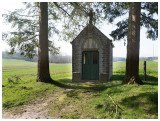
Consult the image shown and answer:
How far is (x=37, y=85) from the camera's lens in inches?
341

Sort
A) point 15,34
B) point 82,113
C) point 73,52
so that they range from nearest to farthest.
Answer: point 82,113 → point 15,34 → point 73,52

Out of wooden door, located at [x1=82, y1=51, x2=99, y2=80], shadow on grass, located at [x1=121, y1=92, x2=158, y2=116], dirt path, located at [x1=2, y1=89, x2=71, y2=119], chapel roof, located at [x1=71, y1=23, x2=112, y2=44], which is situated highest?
chapel roof, located at [x1=71, y1=23, x2=112, y2=44]

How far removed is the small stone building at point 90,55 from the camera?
11.6 metres

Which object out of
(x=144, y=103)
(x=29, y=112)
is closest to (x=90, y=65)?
(x=144, y=103)

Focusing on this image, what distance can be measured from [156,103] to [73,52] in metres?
8.75

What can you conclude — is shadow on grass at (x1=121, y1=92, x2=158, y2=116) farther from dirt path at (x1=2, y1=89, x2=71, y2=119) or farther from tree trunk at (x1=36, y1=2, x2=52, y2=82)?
tree trunk at (x1=36, y1=2, x2=52, y2=82)

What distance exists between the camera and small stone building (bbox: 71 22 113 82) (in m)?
11.6

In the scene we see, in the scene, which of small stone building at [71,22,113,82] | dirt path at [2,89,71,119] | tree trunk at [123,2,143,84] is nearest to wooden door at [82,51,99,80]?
small stone building at [71,22,113,82]

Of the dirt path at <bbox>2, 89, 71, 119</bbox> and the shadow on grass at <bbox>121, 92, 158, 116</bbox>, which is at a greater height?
the shadow on grass at <bbox>121, 92, 158, 116</bbox>

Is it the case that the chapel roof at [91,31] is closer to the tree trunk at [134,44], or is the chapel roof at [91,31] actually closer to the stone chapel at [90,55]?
the stone chapel at [90,55]

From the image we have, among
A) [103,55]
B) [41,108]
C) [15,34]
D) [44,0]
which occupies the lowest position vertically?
[41,108]

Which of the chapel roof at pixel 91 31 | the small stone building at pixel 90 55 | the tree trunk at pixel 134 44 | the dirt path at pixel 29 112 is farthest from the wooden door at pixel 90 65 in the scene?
the dirt path at pixel 29 112

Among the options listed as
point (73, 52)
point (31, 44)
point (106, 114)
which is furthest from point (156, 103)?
point (31, 44)

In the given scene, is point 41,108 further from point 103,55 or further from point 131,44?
point 103,55
